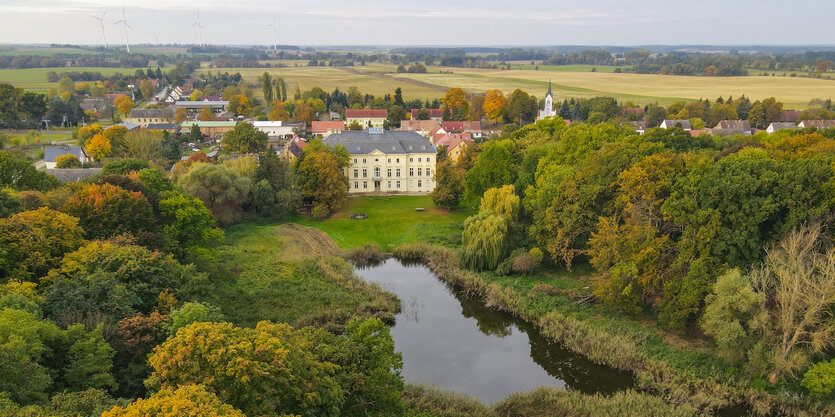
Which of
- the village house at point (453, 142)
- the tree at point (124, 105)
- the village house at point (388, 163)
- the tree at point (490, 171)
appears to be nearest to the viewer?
the tree at point (490, 171)

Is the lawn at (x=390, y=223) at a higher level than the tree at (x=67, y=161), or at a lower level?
lower

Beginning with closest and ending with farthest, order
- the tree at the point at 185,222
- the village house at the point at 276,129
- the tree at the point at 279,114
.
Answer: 1. the tree at the point at 185,222
2. the village house at the point at 276,129
3. the tree at the point at 279,114

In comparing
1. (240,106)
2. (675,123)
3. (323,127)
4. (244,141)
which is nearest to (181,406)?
(244,141)

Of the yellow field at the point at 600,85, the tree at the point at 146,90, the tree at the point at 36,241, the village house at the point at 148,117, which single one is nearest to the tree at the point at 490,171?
the tree at the point at 36,241

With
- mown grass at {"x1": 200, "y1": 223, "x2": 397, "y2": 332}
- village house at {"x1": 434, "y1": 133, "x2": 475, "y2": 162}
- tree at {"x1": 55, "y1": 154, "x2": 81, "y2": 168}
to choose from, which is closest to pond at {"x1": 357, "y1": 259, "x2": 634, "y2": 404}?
mown grass at {"x1": 200, "y1": 223, "x2": 397, "y2": 332}

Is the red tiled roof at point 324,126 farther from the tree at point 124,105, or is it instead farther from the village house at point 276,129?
the tree at point 124,105

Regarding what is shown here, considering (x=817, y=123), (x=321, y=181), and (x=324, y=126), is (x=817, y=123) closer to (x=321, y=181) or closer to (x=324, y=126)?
(x=321, y=181)
